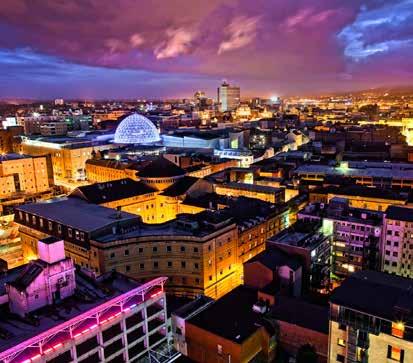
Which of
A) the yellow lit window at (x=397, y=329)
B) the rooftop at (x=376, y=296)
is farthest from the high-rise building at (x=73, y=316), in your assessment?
the yellow lit window at (x=397, y=329)

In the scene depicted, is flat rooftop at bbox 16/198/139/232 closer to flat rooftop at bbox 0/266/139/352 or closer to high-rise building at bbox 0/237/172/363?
flat rooftop at bbox 0/266/139/352

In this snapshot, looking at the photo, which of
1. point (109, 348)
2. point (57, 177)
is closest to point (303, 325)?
point (109, 348)

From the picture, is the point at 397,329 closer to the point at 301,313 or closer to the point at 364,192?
the point at 301,313

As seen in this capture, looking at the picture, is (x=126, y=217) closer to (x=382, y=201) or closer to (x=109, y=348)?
(x=109, y=348)

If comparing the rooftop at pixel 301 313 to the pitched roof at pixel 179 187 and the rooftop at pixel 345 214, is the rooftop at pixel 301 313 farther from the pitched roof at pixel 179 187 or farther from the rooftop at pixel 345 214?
the pitched roof at pixel 179 187

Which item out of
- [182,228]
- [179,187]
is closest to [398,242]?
[182,228]

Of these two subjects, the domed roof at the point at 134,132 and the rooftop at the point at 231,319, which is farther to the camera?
the domed roof at the point at 134,132
